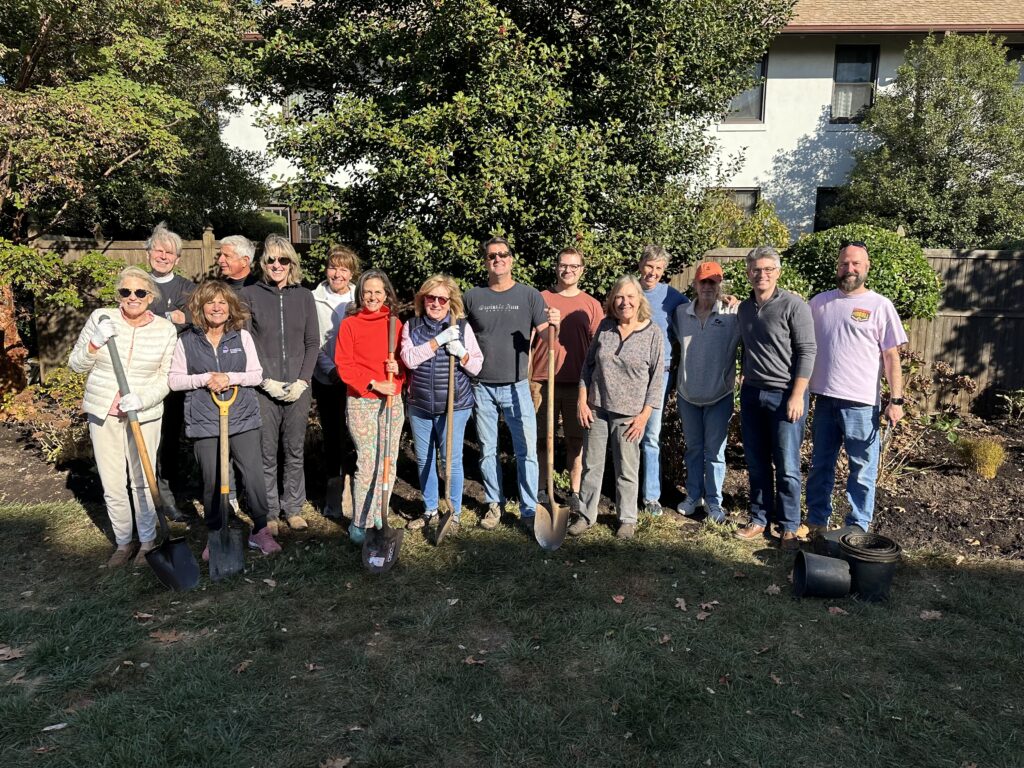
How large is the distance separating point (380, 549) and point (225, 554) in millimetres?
999

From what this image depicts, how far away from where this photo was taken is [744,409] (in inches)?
208

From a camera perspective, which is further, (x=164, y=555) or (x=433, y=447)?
(x=433, y=447)

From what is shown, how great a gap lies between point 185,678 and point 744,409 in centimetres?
394

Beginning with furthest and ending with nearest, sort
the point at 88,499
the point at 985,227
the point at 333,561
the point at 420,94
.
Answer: the point at 985,227 < the point at 420,94 < the point at 88,499 < the point at 333,561

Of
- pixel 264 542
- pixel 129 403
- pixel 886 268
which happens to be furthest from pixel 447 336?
pixel 886 268

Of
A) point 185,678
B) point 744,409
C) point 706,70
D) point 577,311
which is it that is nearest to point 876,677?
point 744,409

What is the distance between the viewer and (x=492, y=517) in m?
5.57

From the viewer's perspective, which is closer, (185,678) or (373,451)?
(185,678)

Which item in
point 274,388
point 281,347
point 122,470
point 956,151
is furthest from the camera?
point 956,151

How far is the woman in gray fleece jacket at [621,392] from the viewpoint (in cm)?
517

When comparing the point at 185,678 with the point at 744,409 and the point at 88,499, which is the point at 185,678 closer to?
the point at 88,499

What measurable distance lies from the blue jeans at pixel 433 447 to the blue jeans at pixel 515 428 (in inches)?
6.3

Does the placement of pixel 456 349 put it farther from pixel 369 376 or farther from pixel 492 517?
pixel 492 517

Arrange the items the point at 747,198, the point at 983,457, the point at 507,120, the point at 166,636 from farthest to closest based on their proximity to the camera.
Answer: the point at 747,198 < the point at 983,457 < the point at 507,120 < the point at 166,636
